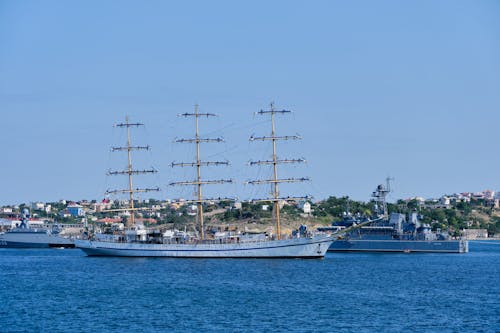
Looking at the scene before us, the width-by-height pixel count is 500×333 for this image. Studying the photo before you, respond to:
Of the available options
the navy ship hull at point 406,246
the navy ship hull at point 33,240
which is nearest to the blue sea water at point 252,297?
the navy ship hull at point 406,246

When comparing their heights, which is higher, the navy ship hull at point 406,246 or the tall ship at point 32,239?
the tall ship at point 32,239

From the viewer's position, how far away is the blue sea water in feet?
166

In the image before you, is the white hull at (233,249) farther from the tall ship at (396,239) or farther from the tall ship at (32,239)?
the tall ship at (32,239)

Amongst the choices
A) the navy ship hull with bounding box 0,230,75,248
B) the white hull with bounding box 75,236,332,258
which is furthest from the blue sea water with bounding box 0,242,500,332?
the navy ship hull with bounding box 0,230,75,248

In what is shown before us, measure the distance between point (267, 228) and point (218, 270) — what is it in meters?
102

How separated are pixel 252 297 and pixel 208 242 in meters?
42.6

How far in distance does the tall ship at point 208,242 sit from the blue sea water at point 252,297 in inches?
152

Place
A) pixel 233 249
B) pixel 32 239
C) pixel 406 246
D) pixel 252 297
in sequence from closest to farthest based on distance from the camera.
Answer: pixel 252 297, pixel 233 249, pixel 406 246, pixel 32 239

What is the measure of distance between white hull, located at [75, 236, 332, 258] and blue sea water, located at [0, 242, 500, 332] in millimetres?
3629

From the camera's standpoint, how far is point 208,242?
104688 mm

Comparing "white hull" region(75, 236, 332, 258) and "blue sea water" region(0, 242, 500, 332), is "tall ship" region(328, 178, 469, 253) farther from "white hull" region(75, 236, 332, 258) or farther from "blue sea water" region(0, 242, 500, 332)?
"blue sea water" region(0, 242, 500, 332)

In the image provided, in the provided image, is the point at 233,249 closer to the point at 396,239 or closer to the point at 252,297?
the point at 396,239

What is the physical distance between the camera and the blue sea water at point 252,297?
50.7 m

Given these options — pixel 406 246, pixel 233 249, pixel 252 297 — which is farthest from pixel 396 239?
pixel 252 297
